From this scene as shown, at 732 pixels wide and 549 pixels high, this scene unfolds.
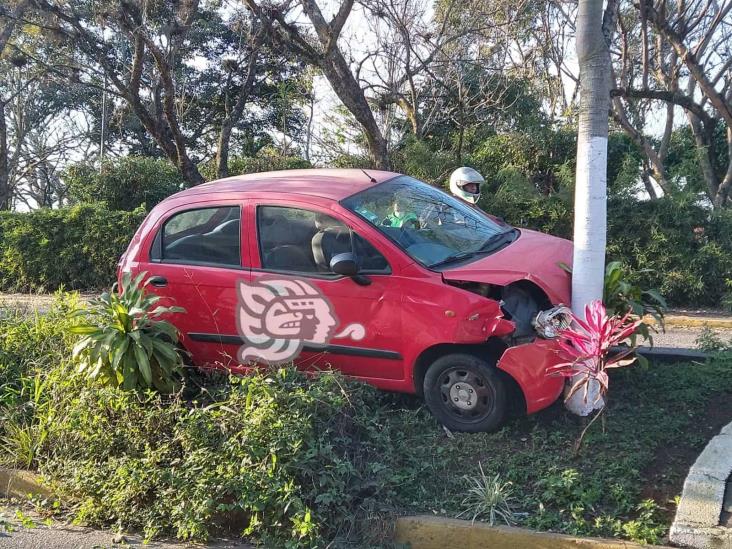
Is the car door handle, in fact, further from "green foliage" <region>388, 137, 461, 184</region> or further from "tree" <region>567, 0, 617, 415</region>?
"green foliage" <region>388, 137, 461, 184</region>

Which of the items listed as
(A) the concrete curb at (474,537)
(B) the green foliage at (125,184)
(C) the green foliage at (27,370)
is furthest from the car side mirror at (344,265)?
(B) the green foliage at (125,184)

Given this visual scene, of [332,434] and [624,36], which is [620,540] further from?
[624,36]

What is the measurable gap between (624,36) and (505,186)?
4.44 metres

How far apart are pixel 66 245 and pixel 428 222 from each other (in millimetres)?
9684

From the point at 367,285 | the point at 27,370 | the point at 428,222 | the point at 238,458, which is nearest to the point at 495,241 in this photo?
the point at 428,222

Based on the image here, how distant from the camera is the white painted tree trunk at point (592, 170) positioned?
4.44 metres

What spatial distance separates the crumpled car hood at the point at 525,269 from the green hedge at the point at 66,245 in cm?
903

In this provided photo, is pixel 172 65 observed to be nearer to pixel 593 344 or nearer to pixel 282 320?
pixel 282 320

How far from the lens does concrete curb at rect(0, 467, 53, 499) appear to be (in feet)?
14.6

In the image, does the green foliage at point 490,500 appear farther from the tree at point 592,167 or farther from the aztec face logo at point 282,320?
the aztec face logo at point 282,320

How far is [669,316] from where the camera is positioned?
8898mm

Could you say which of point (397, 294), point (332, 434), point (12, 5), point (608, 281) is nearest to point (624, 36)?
point (608, 281)

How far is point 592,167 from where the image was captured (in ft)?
14.5

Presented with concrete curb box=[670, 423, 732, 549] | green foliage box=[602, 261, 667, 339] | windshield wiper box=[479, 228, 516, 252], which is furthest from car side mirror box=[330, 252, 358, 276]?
concrete curb box=[670, 423, 732, 549]
